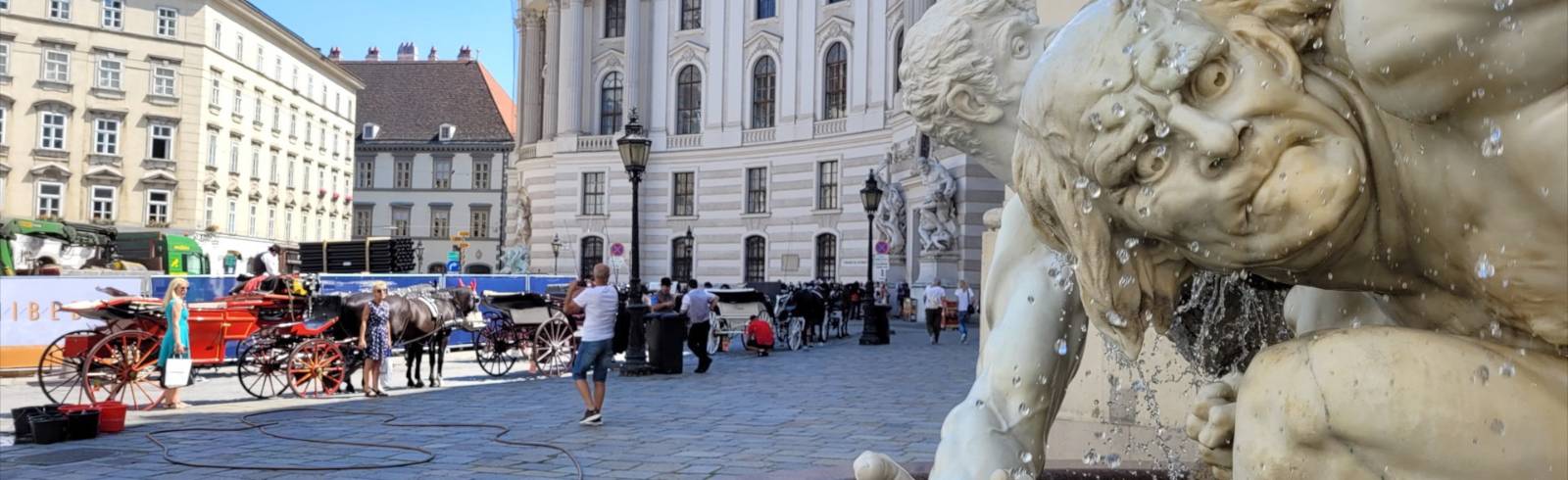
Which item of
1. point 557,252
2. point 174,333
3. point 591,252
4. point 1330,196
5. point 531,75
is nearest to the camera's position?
point 1330,196

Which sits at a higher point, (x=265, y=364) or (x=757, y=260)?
(x=757, y=260)

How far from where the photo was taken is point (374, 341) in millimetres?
13383

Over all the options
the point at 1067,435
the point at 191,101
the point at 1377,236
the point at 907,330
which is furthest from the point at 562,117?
the point at 1377,236

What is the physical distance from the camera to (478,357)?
1666 centimetres

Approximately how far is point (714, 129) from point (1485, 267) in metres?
46.4

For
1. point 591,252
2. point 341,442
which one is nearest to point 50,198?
point 591,252

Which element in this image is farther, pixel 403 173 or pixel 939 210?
pixel 403 173

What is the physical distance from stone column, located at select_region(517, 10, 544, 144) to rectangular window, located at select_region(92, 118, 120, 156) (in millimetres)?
17502

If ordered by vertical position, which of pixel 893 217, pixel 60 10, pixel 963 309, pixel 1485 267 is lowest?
pixel 963 309

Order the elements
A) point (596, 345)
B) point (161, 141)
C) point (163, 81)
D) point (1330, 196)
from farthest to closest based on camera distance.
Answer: point (161, 141) < point (163, 81) < point (596, 345) < point (1330, 196)

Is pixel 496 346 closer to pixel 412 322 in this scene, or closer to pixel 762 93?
pixel 412 322

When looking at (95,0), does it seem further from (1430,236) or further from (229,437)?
(1430,236)

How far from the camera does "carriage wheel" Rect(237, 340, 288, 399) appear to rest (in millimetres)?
13188

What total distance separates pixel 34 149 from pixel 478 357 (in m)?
42.2
